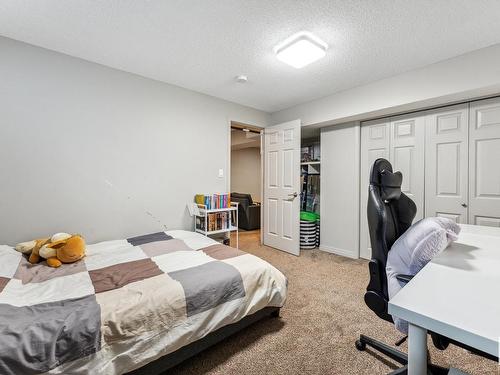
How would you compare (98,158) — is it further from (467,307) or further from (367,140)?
(367,140)

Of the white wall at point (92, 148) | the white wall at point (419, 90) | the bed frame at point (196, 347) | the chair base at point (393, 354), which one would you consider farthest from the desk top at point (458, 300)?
the white wall at point (92, 148)

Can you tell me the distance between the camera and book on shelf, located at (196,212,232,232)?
2.95 meters

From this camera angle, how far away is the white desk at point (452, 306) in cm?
55

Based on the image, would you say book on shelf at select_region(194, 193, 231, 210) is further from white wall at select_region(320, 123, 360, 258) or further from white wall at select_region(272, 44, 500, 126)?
white wall at select_region(272, 44, 500, 126)

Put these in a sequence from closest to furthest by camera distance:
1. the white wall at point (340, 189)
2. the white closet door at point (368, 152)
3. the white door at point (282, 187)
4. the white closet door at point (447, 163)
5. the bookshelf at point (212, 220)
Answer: the white closet door at point (447, 163) → the bookshelf at point (212, 220) → the white closet door at point (368, 152) → the white wall at point (340, 189) → the white door at point (282, 187)

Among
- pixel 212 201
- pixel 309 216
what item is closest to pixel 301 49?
pixel 212 201

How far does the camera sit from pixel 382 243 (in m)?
1.21

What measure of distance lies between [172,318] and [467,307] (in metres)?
1.28

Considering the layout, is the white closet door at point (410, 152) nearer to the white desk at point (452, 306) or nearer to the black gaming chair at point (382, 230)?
the black gaming chair at point (382, 230)

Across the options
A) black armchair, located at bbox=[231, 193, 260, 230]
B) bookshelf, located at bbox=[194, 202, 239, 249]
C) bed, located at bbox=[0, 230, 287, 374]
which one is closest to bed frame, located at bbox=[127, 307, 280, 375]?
bed, located at bbox=[0, 230, 287, 374]

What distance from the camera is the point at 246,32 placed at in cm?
186

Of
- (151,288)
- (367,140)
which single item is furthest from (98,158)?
(367,140)

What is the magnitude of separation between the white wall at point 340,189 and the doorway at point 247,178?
1.22 metres

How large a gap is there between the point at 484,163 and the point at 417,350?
267cm
